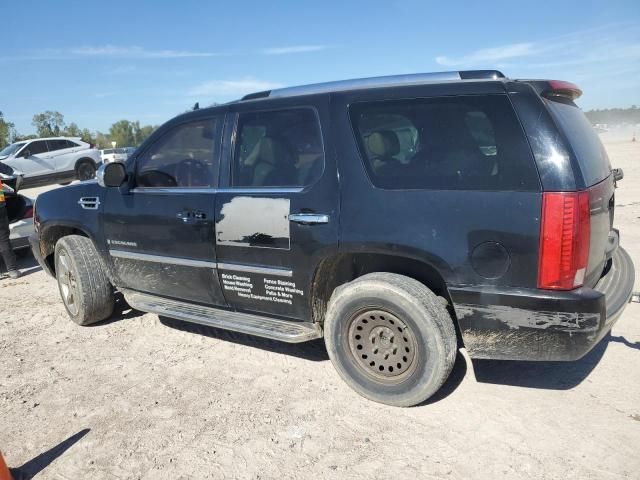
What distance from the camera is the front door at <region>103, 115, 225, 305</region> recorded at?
11.7ft

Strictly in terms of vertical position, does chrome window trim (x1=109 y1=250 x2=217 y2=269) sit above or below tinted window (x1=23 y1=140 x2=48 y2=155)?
below

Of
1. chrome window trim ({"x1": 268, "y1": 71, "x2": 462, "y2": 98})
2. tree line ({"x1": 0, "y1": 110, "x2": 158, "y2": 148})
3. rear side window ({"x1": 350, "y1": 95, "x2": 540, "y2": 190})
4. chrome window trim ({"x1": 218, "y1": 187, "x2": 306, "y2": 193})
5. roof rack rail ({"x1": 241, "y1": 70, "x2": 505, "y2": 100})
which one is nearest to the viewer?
rear side window ({"x1": 350, "y1": 95, "x2": 540, "y2": 190})

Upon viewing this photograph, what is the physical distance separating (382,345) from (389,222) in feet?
2.50

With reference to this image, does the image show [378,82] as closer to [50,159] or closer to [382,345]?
[382,345]

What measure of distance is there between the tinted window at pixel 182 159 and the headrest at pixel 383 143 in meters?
1.19

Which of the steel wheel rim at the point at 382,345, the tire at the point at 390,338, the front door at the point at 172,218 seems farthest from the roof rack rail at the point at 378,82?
the steel wheel rim at the point at 382,345

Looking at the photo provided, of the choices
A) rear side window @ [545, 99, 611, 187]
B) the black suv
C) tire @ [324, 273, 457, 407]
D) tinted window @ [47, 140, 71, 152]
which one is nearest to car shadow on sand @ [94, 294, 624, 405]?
tire @ [324, 273, 457, 407]

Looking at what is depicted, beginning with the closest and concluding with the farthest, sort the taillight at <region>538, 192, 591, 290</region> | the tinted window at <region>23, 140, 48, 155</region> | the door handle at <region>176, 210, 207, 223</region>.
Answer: the taillight at <region>538, 192, 591, 290</region> < the door handle at <region>176, 210, 207, 223</region> < the tinted window at <region>23, 140, 48, 155</region>

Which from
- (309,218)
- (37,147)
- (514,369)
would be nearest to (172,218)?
(309,218)

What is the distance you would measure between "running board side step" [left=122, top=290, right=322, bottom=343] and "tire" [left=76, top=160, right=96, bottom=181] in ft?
49.6

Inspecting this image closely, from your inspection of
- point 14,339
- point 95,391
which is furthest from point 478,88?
point 14,339

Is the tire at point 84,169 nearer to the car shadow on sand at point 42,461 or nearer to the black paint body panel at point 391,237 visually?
the black paint body panel at point 391,237

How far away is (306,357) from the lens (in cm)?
377

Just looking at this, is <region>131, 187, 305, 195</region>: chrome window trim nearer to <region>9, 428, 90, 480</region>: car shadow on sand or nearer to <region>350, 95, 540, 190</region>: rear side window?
<region>350, 95, 540, 190</region>: rear side window
